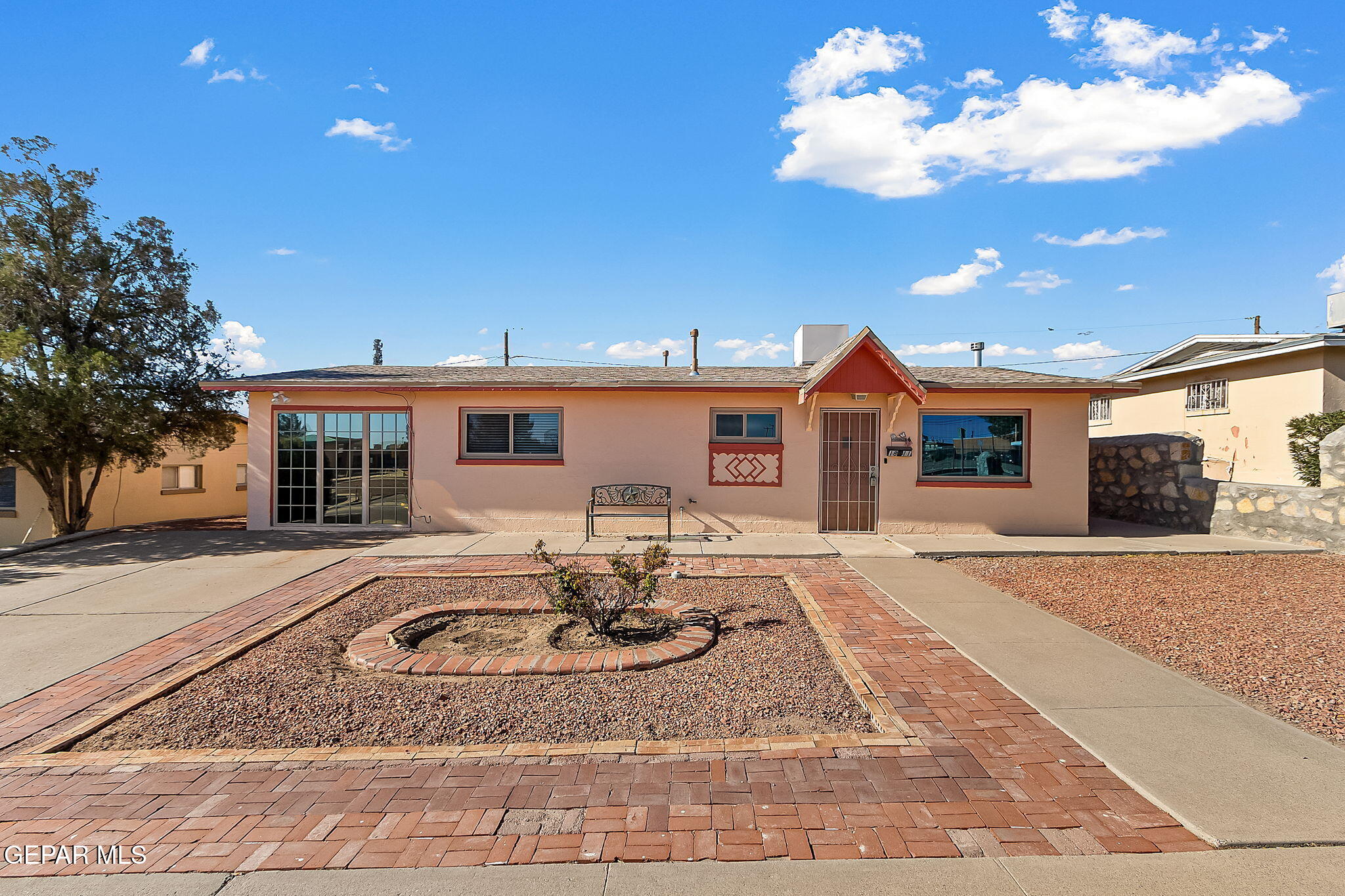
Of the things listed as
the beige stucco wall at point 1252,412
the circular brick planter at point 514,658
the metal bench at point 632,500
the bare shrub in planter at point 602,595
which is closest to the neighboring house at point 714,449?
the metal bench at point 632,500

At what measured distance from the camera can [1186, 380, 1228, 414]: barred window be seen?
14.7 m

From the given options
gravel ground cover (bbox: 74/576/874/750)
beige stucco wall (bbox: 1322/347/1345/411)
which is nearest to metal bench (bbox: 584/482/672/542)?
gravel ground cover (bbox: 74/576/874/750)

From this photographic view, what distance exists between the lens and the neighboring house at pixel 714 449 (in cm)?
1143

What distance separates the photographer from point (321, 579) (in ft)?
26.1

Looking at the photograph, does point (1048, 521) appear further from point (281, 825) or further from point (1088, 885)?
point (281, 825)

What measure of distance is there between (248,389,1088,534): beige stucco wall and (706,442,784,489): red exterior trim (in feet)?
0.23

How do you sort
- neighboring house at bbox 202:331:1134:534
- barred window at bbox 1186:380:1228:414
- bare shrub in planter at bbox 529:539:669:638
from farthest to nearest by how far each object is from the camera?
barred window at bbox 1186:380:1228:414 → neighboring house at bbox 202:331:1134:534 → bare shrub in planter at bbox 529:539:669:638

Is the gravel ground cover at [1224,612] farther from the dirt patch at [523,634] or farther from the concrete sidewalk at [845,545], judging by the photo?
the dirt patch at [523,634]

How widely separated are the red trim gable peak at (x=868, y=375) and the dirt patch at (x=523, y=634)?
5857 mm

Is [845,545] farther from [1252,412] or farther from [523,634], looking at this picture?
[1252,412]

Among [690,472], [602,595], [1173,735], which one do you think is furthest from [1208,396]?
[602,595]

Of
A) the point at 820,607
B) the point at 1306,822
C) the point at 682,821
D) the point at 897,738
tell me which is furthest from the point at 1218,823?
the point at 820,607

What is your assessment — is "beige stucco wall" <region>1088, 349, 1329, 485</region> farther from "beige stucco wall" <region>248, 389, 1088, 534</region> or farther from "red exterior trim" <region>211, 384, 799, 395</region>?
"red exterior trim" <region>211, 384, 799, 395</region>

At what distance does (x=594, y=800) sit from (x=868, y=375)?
8.96 meters
